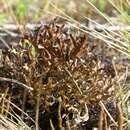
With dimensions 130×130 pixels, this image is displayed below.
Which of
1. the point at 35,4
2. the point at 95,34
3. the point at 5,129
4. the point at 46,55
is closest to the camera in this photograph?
the point at 5,129

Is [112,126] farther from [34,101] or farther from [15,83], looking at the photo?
[15,83]

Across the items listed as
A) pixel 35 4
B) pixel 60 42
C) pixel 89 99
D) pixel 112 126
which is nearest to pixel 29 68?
pixel 60 42

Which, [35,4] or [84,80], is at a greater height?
[35,4]

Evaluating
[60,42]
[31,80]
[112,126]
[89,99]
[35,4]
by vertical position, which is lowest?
[112,126]

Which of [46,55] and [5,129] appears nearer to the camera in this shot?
[5,129]

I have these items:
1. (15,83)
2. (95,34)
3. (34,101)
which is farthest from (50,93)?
(95,34)

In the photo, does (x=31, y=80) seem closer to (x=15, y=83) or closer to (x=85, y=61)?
(x=15, y=83)

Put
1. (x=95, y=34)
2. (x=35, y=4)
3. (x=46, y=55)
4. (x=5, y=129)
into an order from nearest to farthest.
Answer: (x=5, y=129)
(x=46, y=55)
(x=95, y=34)
(x=35, y=4)
